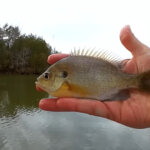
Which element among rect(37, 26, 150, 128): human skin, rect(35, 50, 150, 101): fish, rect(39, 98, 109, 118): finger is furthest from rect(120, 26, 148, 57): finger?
rect(39, 98, 109, 118): finger

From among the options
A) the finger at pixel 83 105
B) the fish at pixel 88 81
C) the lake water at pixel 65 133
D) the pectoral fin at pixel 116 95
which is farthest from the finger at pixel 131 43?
the lake water at pixel 65 133

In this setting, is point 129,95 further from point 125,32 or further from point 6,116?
point 6,116

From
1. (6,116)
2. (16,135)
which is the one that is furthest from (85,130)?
(6,116)

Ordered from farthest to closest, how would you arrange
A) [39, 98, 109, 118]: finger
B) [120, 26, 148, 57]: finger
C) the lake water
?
the lake water, [120, 26, 148, 57]: finger, [39, 98, 109, 118]: finger

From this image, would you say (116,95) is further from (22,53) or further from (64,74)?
(22,53)

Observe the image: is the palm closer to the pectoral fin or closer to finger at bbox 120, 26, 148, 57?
the pectoral fin
